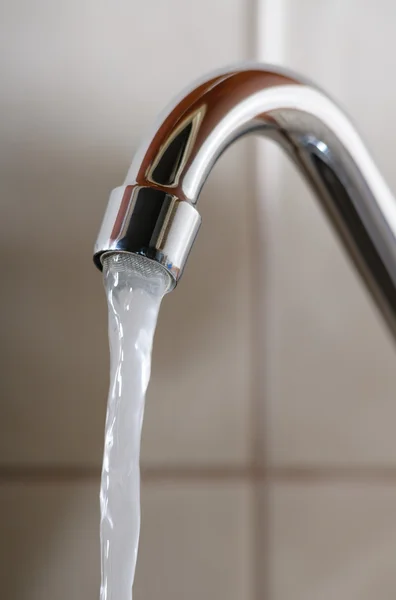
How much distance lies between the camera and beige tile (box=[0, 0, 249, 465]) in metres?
0.42

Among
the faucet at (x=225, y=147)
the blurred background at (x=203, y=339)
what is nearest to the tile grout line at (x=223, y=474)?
the blurred background at (x=203, y=339)

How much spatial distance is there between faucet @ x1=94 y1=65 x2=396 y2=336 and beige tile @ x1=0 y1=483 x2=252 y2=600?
19cm

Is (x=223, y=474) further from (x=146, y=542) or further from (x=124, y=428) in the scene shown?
(x=124, y=428)

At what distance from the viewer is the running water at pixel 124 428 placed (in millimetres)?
233

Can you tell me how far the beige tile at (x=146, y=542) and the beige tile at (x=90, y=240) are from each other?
0.02m

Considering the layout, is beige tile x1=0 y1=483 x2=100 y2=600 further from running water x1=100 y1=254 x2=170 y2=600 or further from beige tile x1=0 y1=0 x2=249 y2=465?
running water x1=100 y1=254 x2=170 y2=600

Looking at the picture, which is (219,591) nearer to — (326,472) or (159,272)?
(326,472)

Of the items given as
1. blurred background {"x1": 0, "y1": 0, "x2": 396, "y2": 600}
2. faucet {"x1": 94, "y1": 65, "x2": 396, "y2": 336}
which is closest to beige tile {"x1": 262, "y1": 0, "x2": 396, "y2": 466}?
blurred background {"x1": 0, "y1": 0, "x2": 396, "y2": 600}

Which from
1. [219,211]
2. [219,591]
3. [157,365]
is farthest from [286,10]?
[219,591]

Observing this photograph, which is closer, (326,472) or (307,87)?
(307,87)

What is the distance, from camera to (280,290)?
43 cm

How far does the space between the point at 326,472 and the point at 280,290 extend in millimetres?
130

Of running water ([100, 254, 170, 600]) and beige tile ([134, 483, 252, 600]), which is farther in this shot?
beige tile ([134, 483, 252, 600])

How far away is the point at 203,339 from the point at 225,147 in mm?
207
